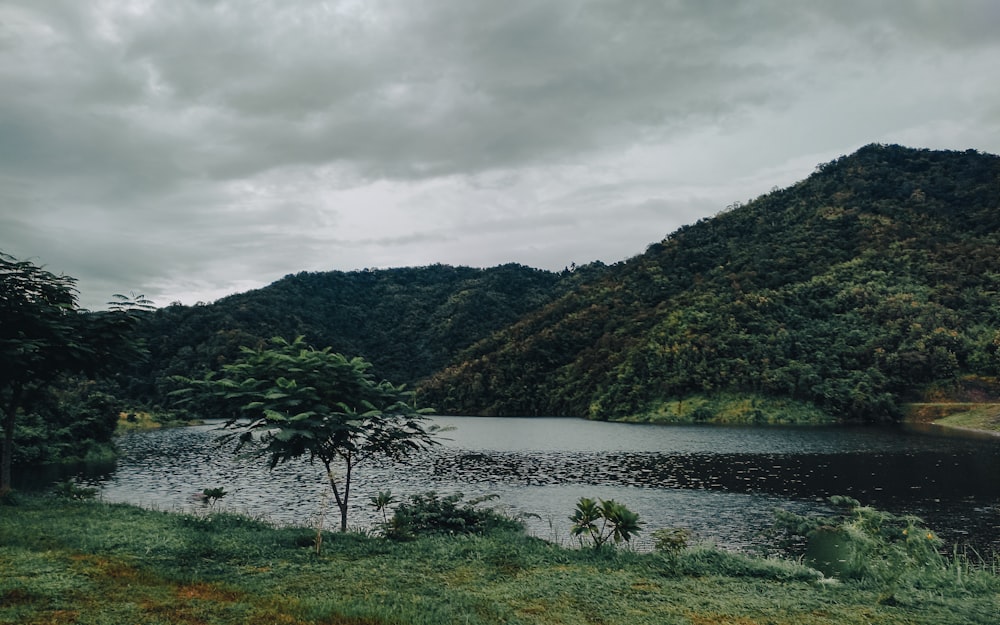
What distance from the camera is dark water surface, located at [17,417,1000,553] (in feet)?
107

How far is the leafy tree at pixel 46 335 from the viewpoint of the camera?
1958 cm

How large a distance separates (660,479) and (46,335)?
4070cm

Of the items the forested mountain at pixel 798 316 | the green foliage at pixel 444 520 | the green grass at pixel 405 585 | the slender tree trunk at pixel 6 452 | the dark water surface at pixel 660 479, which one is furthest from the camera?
the forested mountain at pixel 798 316

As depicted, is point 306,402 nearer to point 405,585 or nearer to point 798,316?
point 405,585

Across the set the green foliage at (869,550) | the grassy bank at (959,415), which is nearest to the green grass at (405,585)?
the green foliage at (869,550)

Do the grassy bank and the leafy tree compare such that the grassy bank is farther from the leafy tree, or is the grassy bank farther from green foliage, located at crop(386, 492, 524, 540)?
the leafy tree

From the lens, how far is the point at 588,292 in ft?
639

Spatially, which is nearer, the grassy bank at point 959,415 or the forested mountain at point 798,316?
the grassy bank at point 959,415

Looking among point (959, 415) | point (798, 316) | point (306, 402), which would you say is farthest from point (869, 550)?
point (798, 316)

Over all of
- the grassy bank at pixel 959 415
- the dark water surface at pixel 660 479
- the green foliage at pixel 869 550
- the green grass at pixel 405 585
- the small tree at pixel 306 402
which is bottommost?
the dark water surface at pixel 660 479

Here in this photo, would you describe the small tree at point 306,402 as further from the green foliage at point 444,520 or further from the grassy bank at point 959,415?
the grassy bank at point 959,415

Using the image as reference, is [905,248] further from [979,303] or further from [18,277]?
[18,277]

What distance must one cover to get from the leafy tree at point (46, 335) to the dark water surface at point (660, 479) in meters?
8.07

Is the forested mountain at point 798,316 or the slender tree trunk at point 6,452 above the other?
the forested mountain at point 798,316
